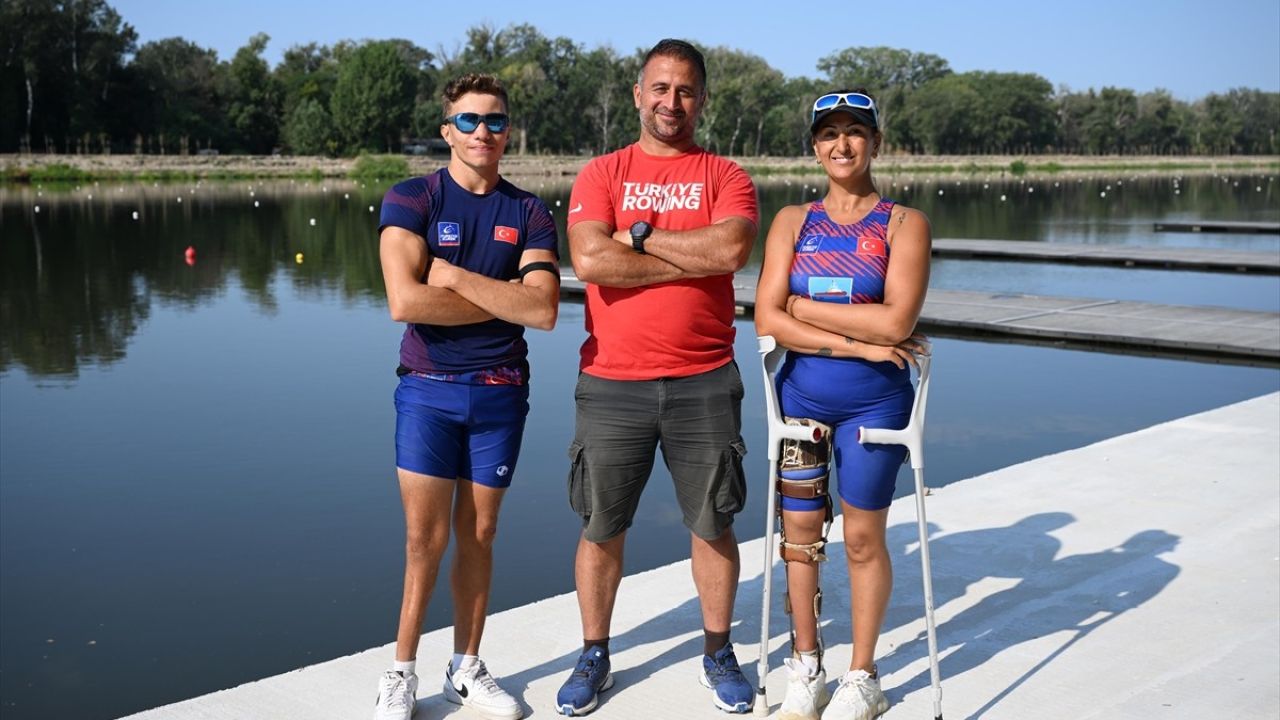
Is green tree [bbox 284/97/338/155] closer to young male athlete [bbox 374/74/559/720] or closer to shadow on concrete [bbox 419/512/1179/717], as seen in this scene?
shadow on concrete [bbox 419/512/1179/717]

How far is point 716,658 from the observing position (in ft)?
13.3

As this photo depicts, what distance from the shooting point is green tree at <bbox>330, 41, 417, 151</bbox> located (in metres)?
87.6

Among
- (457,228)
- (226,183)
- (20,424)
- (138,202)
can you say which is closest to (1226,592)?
(457,228)

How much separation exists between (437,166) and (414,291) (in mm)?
76136

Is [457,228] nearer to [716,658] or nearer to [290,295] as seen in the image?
[716,658]

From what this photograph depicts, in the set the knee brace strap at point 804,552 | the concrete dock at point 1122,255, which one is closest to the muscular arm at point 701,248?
the knee brace strap at point 804,552

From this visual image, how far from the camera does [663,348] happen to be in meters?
3.95

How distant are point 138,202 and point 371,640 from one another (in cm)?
4449

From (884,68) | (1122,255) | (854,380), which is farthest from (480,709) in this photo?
(884,68)

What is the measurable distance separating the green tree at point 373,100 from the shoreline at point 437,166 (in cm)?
400

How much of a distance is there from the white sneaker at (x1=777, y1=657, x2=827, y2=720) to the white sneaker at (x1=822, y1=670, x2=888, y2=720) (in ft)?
0.14

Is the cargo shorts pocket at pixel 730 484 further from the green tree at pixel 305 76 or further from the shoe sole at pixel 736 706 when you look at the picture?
the green tree at pixel 305 76

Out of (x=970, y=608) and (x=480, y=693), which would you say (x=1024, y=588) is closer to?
(x=970, y=608)

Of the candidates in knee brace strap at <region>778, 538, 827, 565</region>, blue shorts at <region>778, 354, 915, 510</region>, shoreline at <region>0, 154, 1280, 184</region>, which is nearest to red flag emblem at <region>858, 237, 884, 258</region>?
blue shorts at <region>778, 354, 915, 510</region>
